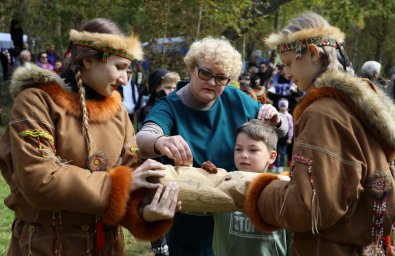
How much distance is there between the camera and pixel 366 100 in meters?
2.52

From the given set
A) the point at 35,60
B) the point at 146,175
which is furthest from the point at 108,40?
the point at 35,60

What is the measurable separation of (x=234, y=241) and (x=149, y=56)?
969cm

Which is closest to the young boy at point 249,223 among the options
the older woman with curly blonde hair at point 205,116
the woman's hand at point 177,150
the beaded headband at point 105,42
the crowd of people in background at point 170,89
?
the older woman with curly blonde hair at point 205,116

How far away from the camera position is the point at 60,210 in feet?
8.70

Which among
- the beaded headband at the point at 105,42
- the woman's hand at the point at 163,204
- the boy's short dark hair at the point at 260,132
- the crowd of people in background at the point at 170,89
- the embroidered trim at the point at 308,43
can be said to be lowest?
the crowd of people in background at the point at 170,89

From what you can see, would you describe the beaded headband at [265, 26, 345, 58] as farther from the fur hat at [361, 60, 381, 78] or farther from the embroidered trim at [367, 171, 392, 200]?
the fur hat at [361, 60, 381, 78]

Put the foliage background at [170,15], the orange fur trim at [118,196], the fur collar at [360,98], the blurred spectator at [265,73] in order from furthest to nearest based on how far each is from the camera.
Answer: the blurred spectator at [265,73] < the foliage background at [170,15] < the orange fur trim at [118,196] < the fur collar at [360,98]

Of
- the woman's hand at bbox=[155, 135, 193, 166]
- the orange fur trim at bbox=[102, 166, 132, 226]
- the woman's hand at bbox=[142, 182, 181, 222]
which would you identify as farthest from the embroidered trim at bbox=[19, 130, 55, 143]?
the woman's hand at bbox=[155, 135, 193, 166]

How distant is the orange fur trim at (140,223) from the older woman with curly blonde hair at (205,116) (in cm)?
78

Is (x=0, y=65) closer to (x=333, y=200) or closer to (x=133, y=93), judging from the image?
(x=133, y=93)

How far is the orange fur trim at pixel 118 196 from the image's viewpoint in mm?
2664

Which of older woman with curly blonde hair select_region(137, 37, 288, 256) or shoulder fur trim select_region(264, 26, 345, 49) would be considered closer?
shoulder fur trim select_region(264, 26, 345, 49)

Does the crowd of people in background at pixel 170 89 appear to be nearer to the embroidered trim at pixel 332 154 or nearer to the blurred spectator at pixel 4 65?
the blurred spectator at pixel 4 65

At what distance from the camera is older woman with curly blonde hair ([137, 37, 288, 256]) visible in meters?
3.69
